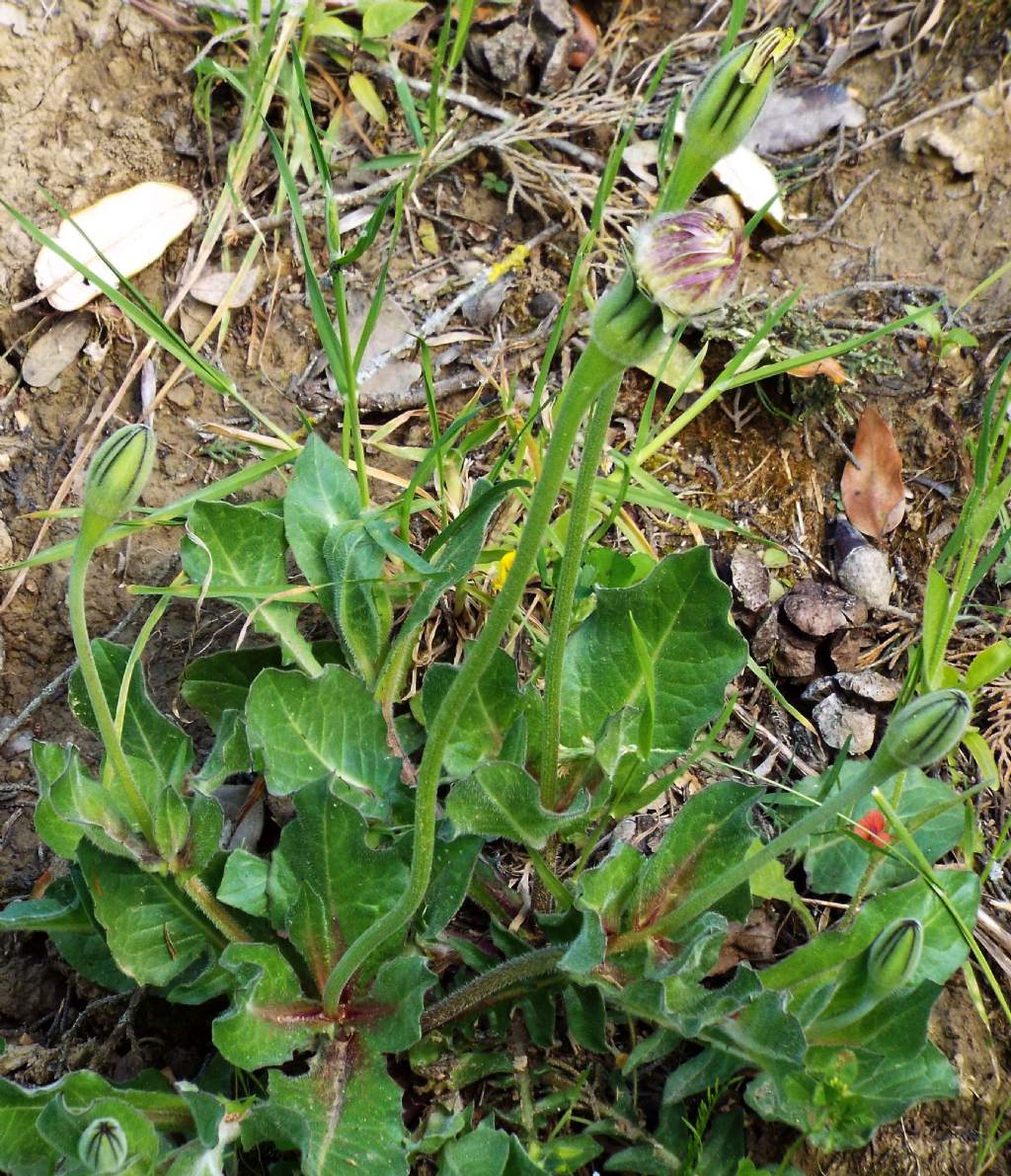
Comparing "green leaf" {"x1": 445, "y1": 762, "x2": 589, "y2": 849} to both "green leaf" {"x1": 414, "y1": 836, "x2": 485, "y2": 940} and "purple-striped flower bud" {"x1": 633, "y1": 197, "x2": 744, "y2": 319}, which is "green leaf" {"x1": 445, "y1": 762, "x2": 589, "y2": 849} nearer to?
"green leaf" {"x1": 414, "y1": 836, "x2": 485, "y2": 940}

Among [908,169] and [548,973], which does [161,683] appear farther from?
[908,169]

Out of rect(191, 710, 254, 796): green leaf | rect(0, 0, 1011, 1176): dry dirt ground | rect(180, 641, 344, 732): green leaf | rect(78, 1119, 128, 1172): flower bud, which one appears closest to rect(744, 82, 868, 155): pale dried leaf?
rect(0, 0, 1011, 1176): dry dirt ground

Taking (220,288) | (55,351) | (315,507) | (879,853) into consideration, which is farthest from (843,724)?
(55,351)

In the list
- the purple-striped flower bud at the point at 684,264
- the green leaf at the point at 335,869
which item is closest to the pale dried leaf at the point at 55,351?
the green leaf at the point at 335,869

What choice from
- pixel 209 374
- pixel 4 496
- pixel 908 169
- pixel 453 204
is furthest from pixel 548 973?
pixel 908 169

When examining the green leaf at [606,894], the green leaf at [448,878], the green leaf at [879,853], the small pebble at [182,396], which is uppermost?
the small pebble at [182,396]

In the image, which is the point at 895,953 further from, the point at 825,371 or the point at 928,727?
the point at 825,371

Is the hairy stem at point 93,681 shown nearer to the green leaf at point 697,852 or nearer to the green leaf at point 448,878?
the green leaf at point 448,878
